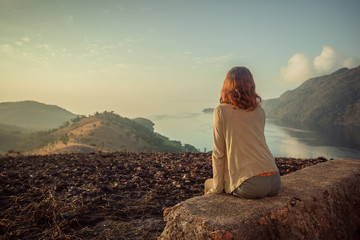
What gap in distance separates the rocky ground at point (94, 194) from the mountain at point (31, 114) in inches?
3276

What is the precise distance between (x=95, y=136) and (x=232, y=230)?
24.7m

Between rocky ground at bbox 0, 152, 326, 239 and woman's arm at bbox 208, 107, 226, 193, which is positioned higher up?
woman's arm at bbox 208, 107, 226, 193

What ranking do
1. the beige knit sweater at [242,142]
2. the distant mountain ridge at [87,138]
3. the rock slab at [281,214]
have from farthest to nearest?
the distant mountain ridge at [87,138], the beige knit sweater at [242,142], the rock slab at [281,214]

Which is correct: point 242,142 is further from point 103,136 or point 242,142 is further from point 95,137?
point 103,136

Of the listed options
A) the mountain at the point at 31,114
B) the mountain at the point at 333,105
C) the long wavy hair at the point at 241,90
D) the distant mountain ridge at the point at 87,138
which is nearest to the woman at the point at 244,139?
the long wavy hair at the point at 241,90

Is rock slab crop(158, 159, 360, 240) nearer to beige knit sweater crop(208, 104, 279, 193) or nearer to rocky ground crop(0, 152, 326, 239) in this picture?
beige knit sweater crop(208, 104, 279, 193)

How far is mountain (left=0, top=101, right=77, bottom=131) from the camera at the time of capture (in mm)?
82075

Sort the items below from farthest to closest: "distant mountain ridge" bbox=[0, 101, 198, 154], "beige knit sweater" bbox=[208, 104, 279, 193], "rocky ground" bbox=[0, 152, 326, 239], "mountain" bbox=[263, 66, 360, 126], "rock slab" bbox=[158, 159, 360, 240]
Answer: "mountain" bbox=[263, 66, 360, 126]
"distant mountain ridge" bbox=[0, 101, 198, 154]
"rocky ground" bbox=[0, 152, 326, 239]
"beige knit sweater" bbox=[208, 104, 279, 193]
"rock slab" bbox=[158, 159, 360, 240]

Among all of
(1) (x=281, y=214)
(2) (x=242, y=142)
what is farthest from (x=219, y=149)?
(1) (x=281, y=214)

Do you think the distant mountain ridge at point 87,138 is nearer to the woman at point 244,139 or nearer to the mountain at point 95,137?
the mountain at point 95,137

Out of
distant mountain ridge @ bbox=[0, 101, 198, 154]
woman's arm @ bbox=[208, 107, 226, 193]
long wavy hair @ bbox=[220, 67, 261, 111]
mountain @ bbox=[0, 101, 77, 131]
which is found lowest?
distant mountain ridge @ bbox=[0, 101, 198, 154]

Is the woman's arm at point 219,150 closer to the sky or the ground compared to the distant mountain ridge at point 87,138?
closer to the sky

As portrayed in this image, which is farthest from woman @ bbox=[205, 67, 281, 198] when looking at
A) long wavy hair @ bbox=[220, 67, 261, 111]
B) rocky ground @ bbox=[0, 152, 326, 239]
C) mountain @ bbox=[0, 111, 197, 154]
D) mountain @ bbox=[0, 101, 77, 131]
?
mountain @ bbox=[0, 101, 77, 131]

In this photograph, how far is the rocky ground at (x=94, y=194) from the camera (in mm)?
2971
